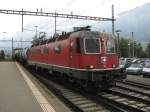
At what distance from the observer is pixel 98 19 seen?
46.8 m

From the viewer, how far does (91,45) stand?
61.0ft

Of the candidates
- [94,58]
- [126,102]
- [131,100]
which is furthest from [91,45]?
[126,102]

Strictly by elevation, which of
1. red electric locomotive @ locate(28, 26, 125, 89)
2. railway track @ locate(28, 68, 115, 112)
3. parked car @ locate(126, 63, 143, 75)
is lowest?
railway track @ locate(28, 68, 115, 112)

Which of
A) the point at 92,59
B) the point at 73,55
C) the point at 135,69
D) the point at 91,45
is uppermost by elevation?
the point at 91,45

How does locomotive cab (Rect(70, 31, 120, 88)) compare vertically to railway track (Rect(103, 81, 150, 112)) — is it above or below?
above

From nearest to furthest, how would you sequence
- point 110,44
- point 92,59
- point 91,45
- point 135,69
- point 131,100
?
point 131,100, point 92,59, point 91,45, point 110,44, point 135,69

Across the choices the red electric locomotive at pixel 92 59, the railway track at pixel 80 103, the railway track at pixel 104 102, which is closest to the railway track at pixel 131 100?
the railway track at pixel 104 102

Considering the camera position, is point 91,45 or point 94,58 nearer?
point 94,58

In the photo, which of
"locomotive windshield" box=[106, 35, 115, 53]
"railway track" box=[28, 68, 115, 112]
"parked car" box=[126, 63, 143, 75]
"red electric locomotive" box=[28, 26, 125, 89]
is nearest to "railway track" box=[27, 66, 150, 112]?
"railway track" box=[28, 68, 115, 112]

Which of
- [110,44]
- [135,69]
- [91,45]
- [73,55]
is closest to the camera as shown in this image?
[91,45]

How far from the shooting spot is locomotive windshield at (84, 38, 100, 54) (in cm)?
1841

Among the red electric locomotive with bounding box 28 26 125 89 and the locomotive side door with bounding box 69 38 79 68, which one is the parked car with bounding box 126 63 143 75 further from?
the locomotive side door with bounding box 69 38 79 68

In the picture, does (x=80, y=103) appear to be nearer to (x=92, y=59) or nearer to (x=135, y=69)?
(x=92, y=59)

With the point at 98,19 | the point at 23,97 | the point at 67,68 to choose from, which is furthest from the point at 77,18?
the point at 23,97
